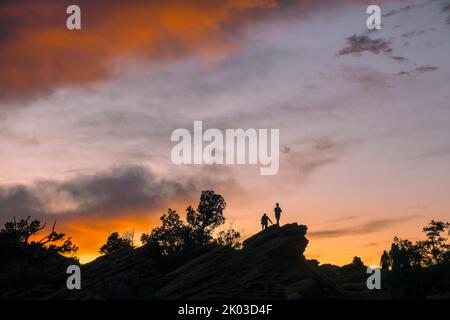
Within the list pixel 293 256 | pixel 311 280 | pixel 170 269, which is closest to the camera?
pixel 311 280

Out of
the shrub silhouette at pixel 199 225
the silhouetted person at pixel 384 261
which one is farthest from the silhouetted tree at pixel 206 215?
the silhouetted person at pixel 384 261

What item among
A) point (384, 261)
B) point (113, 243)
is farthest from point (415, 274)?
point (113, 243)

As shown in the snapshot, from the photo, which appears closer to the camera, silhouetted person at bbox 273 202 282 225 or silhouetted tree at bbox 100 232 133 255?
silhouetted person at bbox 273 202 282 225

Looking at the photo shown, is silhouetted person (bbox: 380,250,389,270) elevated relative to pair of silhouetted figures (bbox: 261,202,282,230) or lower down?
lower down

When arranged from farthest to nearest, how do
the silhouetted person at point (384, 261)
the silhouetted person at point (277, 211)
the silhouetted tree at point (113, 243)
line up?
the silhouetted tree at point (113, 243)
the silhouetted person at point (384, 261)
the silhouetted person at point (277, 211)

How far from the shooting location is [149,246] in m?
71.7

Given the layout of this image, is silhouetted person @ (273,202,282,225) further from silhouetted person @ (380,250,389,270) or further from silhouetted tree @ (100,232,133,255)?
silhouetted tree @ (100,232,133,255)

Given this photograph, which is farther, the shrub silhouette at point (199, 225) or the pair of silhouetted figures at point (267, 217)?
the shrub silhouette at point (199, 225)

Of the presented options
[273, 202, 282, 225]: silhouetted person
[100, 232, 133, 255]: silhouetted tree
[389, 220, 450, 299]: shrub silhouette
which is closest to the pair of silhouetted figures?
[273, 202, 282, 225]: silhouetted person

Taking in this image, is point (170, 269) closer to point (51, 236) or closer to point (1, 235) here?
point (51, 236)

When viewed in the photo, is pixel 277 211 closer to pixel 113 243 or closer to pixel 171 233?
pixel 171 233

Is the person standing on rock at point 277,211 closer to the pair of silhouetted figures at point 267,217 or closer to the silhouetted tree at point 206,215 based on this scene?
the pair of silhouetted figures at point 267,217
